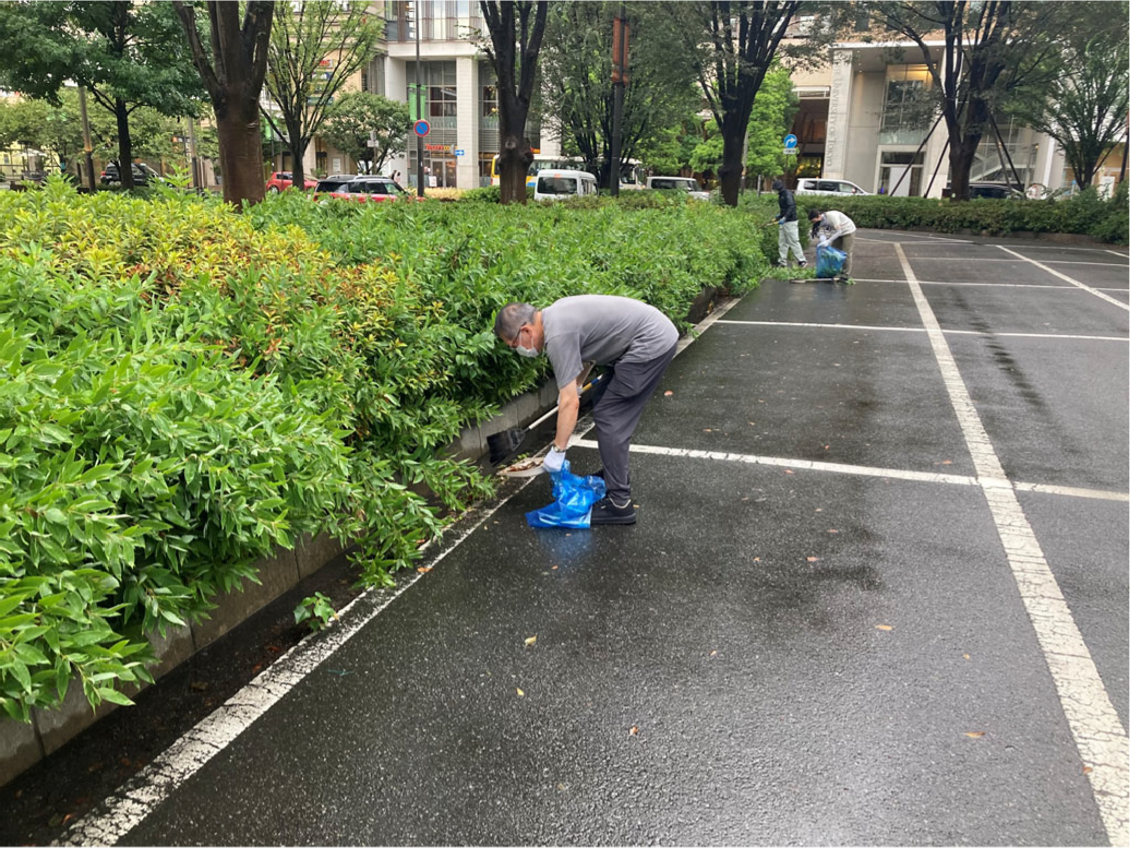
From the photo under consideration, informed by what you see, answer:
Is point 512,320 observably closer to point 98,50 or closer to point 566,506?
point 566,506

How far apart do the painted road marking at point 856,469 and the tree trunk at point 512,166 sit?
10.7 m

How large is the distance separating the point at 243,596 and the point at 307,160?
5731cm

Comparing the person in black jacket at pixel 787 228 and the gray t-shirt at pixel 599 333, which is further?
the person in black jacket at pixel 787 228

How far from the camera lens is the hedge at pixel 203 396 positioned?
223cm

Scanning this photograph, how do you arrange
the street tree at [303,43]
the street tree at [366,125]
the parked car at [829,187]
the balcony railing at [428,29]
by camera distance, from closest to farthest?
the street tree at [303,43]
the parked car at [829,187]
the street tree at [366,125]
the balcony railing at [428,29]

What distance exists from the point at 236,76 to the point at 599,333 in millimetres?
6538

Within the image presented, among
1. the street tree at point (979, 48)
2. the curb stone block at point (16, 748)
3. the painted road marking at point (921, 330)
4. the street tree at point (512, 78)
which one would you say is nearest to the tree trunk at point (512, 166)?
the street tree at point (512, 78)

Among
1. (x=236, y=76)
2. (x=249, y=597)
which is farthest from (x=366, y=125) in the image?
(x=249, y=597)

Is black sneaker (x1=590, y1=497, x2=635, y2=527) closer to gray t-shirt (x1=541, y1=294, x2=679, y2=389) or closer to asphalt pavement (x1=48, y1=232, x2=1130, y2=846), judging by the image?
asphalt pavement (x1=48, y1=232, x2=1130, y2=846)

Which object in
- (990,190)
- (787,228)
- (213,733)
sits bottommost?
(213,733)

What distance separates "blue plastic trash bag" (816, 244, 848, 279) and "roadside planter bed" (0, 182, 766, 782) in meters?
9.27

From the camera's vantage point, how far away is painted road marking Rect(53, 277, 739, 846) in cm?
236

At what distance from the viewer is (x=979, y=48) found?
25.7 metres

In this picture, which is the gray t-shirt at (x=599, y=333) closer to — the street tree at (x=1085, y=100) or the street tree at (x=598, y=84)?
the street tree at (x=598, y=84)
